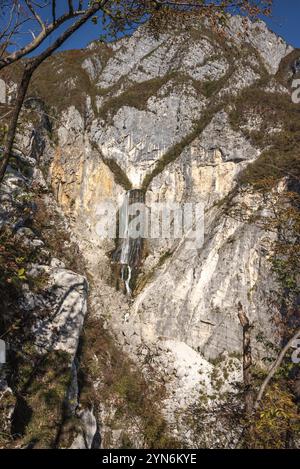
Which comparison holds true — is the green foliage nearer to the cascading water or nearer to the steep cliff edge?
the steep cliff edge

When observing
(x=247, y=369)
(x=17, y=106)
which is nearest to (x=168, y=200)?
(x=247, y=369)

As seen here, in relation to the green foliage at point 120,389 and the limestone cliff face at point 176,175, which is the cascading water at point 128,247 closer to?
the limestone cliff face at point 176,175

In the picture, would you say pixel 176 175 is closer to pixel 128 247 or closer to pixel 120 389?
pixel 128 247

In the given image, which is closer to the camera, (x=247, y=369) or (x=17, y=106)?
(x=17, y=106)

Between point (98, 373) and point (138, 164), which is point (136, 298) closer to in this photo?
point (98, 373)

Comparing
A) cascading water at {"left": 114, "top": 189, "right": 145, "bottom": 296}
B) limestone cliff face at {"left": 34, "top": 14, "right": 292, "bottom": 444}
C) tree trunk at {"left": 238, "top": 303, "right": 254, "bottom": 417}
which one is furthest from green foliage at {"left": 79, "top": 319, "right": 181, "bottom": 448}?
tree trunk at {"left": 238, "top": 303, "right": 254, "bottom": 417}
